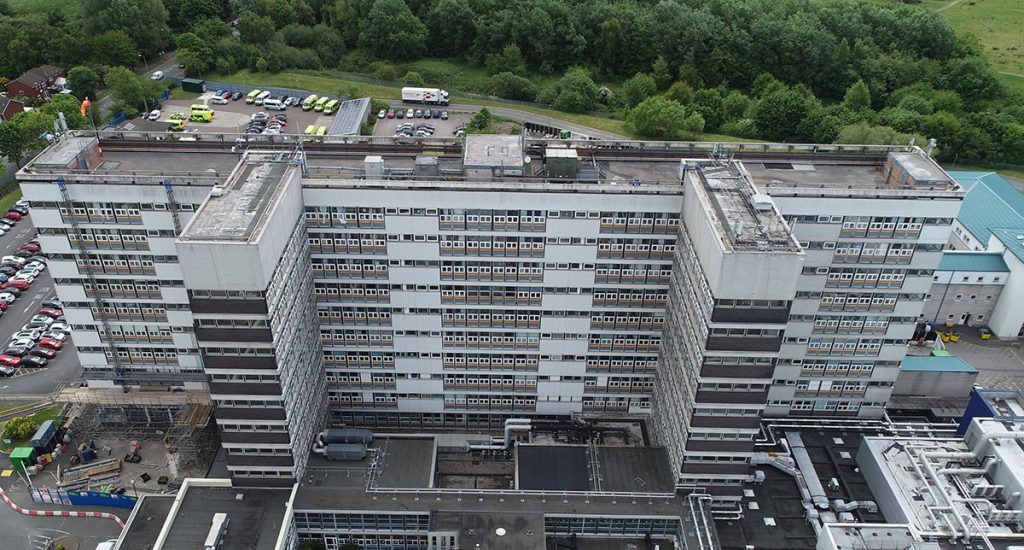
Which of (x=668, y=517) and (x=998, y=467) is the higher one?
(x=998, y=467)

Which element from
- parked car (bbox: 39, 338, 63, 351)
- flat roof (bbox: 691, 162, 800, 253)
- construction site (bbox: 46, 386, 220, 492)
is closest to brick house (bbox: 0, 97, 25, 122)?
parked car (bbox: 39, 338, 63, 351)

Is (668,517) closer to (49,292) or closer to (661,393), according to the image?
(661,393)

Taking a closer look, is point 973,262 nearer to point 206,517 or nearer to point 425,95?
point 206,517

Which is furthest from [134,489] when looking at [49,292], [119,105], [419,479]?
[119,105]

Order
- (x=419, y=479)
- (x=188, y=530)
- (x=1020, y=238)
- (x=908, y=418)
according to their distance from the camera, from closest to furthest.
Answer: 1. (x=188, y=530)
2. (x=419, y=479)
3. (x=908, y=418)
4. (x=1020, y=238)

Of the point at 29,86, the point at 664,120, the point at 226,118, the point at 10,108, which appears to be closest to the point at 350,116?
the point at 226,118

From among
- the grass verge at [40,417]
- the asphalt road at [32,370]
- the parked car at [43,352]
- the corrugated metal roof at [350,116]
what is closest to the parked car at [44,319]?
the asphalt road at [32,370]

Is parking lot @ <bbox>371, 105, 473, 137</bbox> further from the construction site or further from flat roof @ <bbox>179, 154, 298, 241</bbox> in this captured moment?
flat roof @ <bbox>179, 154, 298, 241</bbox>

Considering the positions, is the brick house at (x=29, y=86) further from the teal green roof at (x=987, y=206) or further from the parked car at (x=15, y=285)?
the teal green roof at (x=987, y=206)
